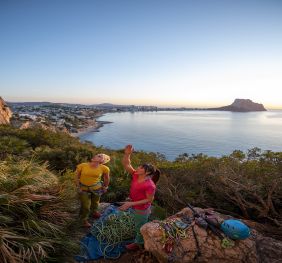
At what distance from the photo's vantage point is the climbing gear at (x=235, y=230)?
4078 mm

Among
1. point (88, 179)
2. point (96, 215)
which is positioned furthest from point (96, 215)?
point (88, 179)

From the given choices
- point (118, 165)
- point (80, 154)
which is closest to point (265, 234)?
point (118, 165)

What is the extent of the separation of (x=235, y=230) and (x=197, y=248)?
2.26ft

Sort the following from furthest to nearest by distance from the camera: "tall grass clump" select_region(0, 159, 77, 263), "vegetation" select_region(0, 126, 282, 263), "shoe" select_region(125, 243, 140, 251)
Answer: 1. "shoe" select_region(125, 243, 140, 251)
2. "vegetation" select_region(0, 126, 282, 263)
3. "tall grass clump" select_region(0, 159, 77, 263)

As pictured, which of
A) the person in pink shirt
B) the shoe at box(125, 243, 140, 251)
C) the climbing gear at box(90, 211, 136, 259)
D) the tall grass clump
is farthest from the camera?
the climbing gear at box(90, 211, 136, 259)

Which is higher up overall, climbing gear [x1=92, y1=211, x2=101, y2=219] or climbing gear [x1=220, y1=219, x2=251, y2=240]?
climbing gear [x1=220, y1=219, x2=251, y2=240]

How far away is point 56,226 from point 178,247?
2.11 meters

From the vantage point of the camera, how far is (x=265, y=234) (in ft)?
16.7

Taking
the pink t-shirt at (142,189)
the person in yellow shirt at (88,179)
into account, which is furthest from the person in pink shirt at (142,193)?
the person in yellow shirt at (88,179)

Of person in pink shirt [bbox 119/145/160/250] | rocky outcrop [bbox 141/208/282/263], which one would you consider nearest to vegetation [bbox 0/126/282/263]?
rocky outcrop [bbox 141/208/282/263]

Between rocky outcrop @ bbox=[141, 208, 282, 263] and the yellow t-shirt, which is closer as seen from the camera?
rocky outcrop @ bbox=[141, 208, 282, 263]

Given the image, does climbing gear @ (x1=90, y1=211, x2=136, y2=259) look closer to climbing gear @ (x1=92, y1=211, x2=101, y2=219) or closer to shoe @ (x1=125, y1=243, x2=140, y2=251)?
shoe @ (x1=125, y1=243, x2=140, y2=251)

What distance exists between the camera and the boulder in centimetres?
410

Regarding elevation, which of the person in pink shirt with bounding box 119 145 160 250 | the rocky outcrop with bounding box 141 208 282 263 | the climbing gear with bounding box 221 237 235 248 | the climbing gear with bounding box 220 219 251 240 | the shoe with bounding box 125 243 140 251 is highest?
the person in pink shirt with bounding box 119 145 160 250
